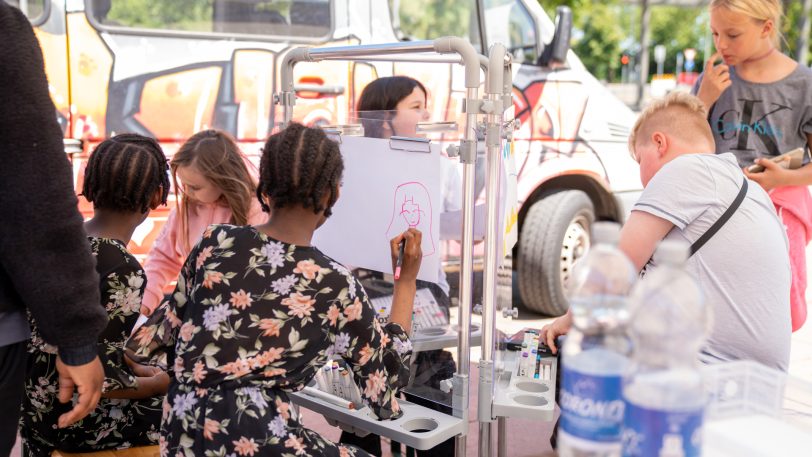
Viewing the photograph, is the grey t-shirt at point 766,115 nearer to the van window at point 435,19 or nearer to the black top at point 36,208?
the van window at point 435,19

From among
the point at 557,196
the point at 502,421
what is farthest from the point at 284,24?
the point at 502,421

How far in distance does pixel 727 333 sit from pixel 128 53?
3173mm

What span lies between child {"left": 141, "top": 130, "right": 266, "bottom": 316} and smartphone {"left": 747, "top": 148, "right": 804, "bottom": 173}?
191cm

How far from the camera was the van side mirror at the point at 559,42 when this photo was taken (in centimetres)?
505

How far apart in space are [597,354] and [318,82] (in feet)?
11.1

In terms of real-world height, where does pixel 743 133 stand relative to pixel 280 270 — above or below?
above

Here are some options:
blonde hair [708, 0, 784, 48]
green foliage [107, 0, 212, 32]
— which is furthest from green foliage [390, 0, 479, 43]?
blonde hair [708, 0, 784, 48]

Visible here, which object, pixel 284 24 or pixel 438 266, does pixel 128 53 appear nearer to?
pixel 284 24

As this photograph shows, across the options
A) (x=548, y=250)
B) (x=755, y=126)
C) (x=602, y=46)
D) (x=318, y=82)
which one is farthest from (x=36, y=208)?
(x=602, y=46)

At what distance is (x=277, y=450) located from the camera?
1.76 m

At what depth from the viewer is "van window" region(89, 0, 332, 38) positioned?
13.2 ft

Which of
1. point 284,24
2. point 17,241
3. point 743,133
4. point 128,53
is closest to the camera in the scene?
point 17,241

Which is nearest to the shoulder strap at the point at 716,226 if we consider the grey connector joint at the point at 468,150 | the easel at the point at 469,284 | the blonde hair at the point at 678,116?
the blonde hair at the point at 678,116

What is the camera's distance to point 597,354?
50.9 inches
